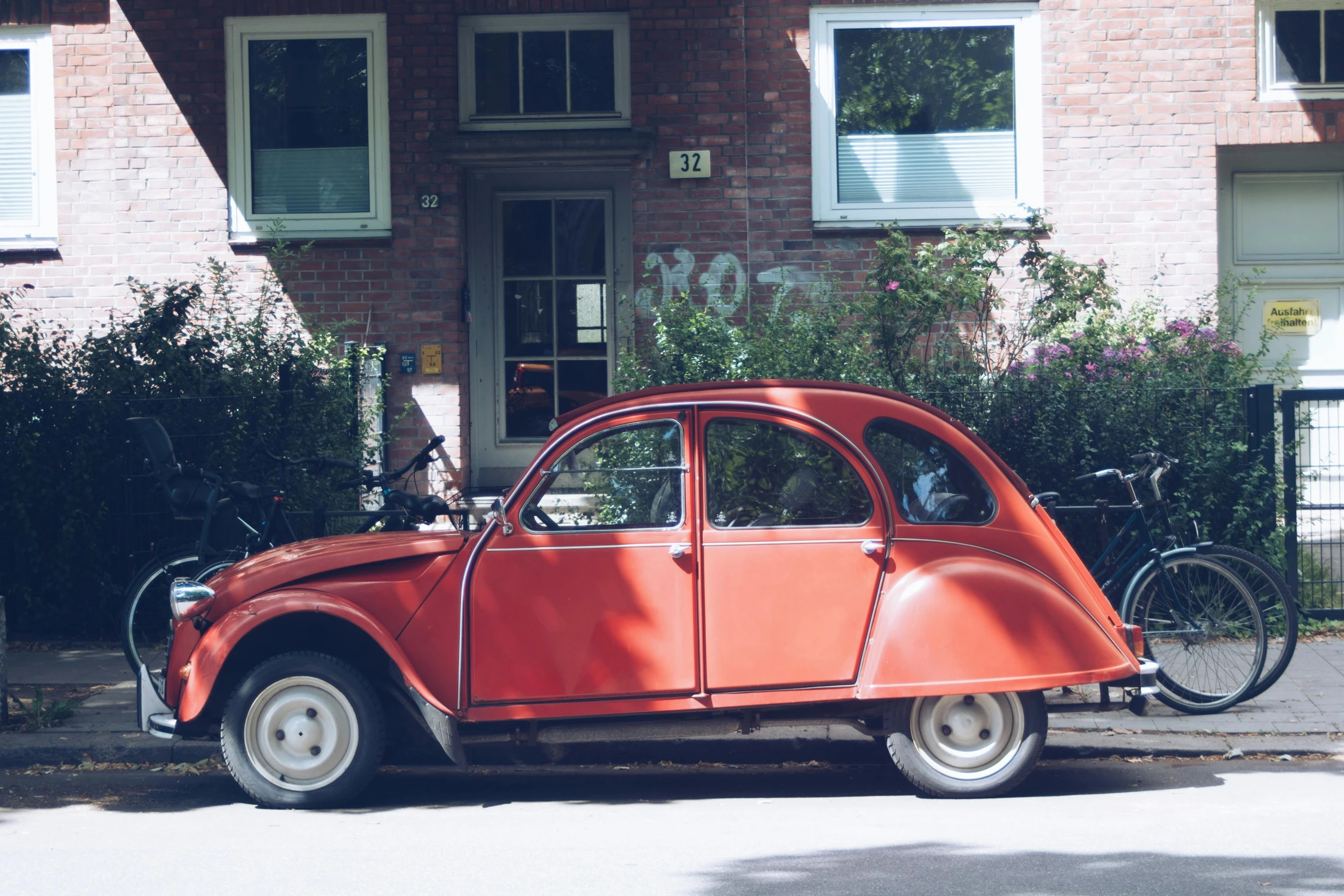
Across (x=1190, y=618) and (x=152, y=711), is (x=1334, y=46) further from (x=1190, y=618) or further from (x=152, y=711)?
(x=152, y=711)

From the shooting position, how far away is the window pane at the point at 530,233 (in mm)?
11172

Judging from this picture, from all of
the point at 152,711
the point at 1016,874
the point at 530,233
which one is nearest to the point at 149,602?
the point at 152,711

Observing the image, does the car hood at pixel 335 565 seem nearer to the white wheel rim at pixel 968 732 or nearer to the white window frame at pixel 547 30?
the white wheel rim at pixel 968 732

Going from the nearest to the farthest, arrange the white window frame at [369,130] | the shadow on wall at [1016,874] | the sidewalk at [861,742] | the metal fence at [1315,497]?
the shadow on wall at [1016,874] < the sidewalk at [861,742] < the metal fence at [1315,497] < the white window frame at [369,130]

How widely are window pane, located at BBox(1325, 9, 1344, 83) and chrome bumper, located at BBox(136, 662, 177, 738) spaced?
1010 cm

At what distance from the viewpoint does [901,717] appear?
210 inches

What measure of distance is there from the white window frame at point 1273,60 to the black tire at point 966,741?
7365 mm

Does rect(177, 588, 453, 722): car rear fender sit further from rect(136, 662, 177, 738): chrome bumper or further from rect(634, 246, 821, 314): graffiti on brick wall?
rect(634, 246, 821, 314): graffiti on brick wall

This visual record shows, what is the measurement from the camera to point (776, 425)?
210 inches

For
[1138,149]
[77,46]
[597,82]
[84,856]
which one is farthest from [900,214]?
[84,856]

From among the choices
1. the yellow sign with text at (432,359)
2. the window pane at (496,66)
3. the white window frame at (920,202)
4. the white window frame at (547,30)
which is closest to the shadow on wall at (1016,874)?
the yellow sign with text at (432,359)

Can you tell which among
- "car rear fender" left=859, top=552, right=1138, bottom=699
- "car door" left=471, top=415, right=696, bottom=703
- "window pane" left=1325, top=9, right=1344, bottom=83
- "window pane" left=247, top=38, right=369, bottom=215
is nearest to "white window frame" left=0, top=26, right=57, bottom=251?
"window pane" left=247, top=38, right=369, bottom=215

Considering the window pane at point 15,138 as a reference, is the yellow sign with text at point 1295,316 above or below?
below

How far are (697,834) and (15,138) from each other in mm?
9449
